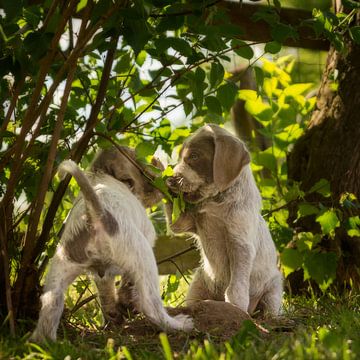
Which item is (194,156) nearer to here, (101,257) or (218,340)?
(101,257)

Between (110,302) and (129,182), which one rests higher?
(129,182)

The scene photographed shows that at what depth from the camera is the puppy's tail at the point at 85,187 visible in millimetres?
3422

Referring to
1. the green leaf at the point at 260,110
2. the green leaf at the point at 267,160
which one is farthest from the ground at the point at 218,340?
the green leaf at the point at 260,110

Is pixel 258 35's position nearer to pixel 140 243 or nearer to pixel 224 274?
pixel 224 274

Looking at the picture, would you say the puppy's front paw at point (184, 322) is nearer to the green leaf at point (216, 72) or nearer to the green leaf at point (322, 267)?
the green leaf at point (216, 72)

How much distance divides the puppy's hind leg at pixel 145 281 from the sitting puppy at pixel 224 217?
700 mm

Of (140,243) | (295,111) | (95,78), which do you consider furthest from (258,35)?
(140,243)

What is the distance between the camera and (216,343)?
3.67m

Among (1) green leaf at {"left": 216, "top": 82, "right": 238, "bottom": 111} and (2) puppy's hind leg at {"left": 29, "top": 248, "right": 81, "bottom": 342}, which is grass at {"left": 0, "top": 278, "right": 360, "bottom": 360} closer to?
(2) puppy's hind leg at {"left": 29, "top": 248, "right": 81, "bottom": 342}

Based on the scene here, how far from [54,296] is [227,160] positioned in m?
1.36

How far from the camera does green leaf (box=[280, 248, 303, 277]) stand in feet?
18.7

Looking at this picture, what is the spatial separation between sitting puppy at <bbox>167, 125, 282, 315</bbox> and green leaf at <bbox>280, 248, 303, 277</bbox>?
862mm

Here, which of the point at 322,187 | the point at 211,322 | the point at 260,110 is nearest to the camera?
the point at 211,322

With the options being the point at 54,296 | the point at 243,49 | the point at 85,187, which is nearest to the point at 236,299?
the point at 54,296
